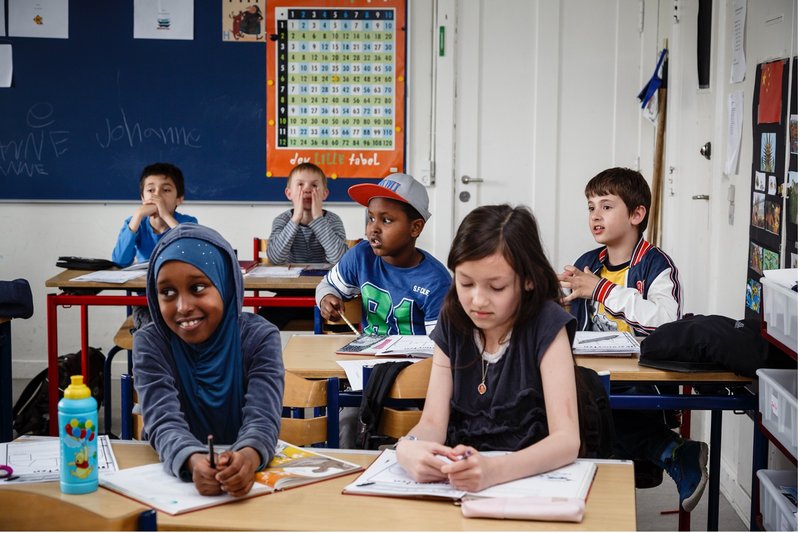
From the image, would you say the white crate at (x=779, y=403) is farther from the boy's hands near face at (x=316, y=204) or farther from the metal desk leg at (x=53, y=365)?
the metal desk leg at (x=53, y=365)

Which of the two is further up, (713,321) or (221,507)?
(713,321)

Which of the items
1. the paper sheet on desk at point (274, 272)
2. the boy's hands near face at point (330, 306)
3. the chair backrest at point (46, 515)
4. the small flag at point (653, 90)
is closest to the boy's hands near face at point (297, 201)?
the paper sheet on desk at point (274, 272)

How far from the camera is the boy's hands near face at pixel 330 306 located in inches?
131

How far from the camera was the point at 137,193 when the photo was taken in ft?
17.3

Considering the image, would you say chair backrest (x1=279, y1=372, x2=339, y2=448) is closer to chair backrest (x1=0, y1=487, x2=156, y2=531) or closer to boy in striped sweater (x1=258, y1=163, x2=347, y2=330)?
chair backrest (x1=0, y1=487, x2=156, y2=531)

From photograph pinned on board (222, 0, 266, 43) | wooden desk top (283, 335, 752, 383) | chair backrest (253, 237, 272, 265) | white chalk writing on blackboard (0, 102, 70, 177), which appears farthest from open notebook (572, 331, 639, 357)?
white chalk writing on blackboard (0, 102, 70, 177)

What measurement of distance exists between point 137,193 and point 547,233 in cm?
217

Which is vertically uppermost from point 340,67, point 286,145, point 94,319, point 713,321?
point 340,67

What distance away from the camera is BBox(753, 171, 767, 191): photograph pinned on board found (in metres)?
3.16

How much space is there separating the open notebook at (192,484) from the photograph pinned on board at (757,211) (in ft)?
6.27

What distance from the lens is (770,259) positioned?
10.0ft

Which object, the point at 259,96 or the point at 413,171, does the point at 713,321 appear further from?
the point at 259,96

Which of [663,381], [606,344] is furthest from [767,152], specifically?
[663,381]

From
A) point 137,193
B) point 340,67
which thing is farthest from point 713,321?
point 137,193
